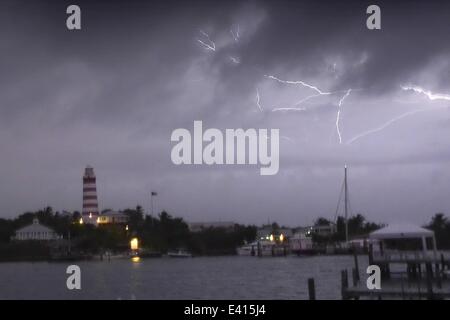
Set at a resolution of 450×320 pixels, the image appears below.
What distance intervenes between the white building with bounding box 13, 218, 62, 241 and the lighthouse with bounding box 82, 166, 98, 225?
6079 mm

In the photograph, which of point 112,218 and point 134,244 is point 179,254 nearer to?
point 134,244

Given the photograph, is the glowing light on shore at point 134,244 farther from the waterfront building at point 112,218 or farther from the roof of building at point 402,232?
the roof of building at point 402,232

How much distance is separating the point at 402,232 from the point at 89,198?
301 feet

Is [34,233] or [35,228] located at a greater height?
[35,228]

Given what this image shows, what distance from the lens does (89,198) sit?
122062 millimetres

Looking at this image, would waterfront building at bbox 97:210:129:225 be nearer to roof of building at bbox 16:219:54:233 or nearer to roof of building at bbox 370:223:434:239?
roof of building at bbox 16:219:54:233

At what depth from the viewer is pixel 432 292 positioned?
29.0 m

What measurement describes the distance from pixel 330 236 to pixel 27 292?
95557mm

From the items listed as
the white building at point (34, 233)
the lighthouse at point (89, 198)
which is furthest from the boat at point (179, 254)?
the white building at point (34, 233)

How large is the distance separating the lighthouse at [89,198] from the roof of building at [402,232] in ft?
297

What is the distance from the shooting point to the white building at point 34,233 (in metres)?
121

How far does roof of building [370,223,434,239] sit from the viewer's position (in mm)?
35531

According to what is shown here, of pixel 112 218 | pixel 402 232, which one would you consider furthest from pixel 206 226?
pixel 402 232
